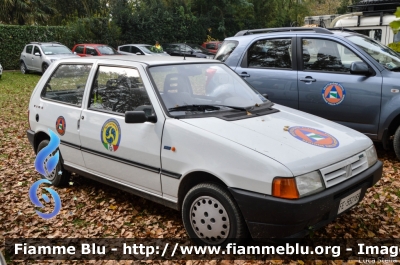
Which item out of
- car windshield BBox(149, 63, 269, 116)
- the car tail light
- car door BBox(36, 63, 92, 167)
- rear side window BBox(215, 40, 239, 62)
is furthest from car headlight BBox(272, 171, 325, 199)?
rear side window BBox(215, 40, 239, 62)

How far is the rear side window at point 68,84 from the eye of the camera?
15.9ft

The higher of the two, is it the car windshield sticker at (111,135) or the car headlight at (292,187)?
the car windshield sticker at (111,135)

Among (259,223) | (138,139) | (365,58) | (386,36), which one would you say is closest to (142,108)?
(138,139)

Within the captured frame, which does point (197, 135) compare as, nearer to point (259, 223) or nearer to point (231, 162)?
point (231, 162)

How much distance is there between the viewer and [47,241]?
4117 millimetres

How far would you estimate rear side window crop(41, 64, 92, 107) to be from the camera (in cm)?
484

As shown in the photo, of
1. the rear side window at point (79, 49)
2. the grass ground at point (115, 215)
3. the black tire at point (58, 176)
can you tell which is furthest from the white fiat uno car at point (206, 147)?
the rear side window at point (79, 49)

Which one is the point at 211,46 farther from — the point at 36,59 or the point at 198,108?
the point at 198,108

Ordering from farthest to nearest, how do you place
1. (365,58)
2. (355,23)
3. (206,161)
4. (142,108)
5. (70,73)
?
(355,23) < (365,58) < (70,73) < (142,108) < (206,161)

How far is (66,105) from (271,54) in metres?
3.67

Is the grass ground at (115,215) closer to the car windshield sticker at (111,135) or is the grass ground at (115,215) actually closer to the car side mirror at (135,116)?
the car windshield sticker at (111,135)

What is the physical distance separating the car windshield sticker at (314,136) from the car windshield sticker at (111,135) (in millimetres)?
1792

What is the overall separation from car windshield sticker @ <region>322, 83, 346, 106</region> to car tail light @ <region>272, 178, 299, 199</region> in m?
3.43

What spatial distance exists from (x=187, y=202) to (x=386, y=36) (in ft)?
32.9
